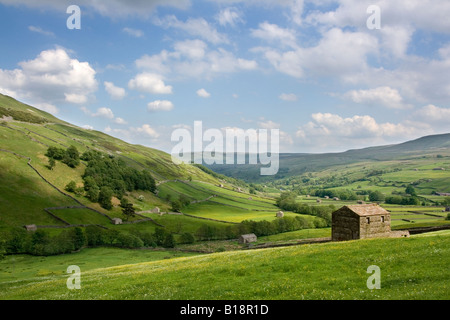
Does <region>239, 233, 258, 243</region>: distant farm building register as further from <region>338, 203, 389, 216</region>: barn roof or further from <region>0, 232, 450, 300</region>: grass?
<region>0, 232, 450, 300</region>: grass

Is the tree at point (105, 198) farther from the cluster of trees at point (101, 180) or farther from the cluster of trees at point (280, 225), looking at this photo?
the cluster of trees at point (280, 225)

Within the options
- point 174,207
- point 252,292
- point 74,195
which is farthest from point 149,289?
point 174,207

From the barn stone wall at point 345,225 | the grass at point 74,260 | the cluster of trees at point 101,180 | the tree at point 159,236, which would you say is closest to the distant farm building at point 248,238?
the grass at point 74,260

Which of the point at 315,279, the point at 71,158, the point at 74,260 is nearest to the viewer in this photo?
the point at 315,279

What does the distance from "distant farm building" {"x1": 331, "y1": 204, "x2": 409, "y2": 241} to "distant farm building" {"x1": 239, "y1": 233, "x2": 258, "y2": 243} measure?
6659 centimetres

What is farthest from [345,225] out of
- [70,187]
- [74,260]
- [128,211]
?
[70,187]

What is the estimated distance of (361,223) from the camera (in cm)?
5544

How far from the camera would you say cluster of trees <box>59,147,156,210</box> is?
487 feet

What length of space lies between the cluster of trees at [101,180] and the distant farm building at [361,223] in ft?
401

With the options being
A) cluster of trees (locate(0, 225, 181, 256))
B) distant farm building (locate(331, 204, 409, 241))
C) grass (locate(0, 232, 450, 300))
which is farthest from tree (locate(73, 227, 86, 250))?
distant farm building (locate(331, 204, 409, 241))

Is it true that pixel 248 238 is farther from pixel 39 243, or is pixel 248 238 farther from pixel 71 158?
pixel 71 158

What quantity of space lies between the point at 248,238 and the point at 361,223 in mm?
72623

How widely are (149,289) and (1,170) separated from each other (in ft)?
468
